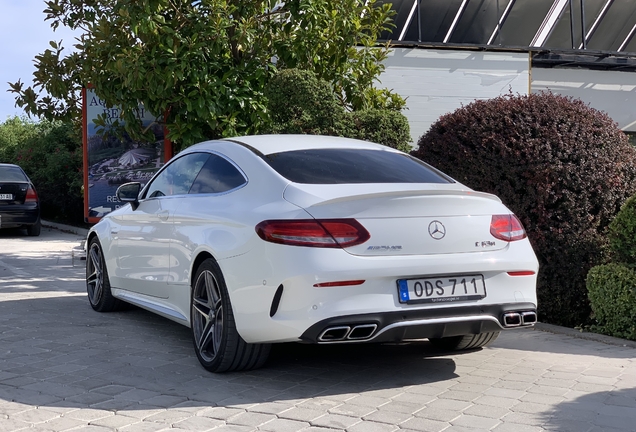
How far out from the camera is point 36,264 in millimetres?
12641

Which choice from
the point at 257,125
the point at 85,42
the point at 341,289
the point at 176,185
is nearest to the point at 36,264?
the point at 85,42

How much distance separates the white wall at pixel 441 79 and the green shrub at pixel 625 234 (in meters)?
9.68

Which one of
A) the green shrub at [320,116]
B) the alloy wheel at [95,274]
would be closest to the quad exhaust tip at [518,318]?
the alloy wheel at [95,274]

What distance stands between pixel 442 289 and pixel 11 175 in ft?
51.0

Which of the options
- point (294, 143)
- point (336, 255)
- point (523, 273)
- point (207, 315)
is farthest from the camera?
point (294, 143)

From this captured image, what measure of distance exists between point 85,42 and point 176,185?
561 cm

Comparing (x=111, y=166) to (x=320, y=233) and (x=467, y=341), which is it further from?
(x=320, y=233)

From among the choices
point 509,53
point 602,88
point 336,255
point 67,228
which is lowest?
point 67,228

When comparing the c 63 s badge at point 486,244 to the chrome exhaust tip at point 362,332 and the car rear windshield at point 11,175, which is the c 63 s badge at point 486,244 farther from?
the car rear windshield at point 11,175

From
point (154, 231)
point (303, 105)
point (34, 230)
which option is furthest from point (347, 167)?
point (34, 230)

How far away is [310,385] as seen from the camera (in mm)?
5059

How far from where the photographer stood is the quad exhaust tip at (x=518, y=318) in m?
4.98

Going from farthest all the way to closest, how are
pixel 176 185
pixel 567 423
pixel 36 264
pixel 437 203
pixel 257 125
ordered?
pixel 36 264, pixel 257 125, pixel 176 185, pixel 437 203, pixel 567 423

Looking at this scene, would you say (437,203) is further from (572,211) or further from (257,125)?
(257,125)
